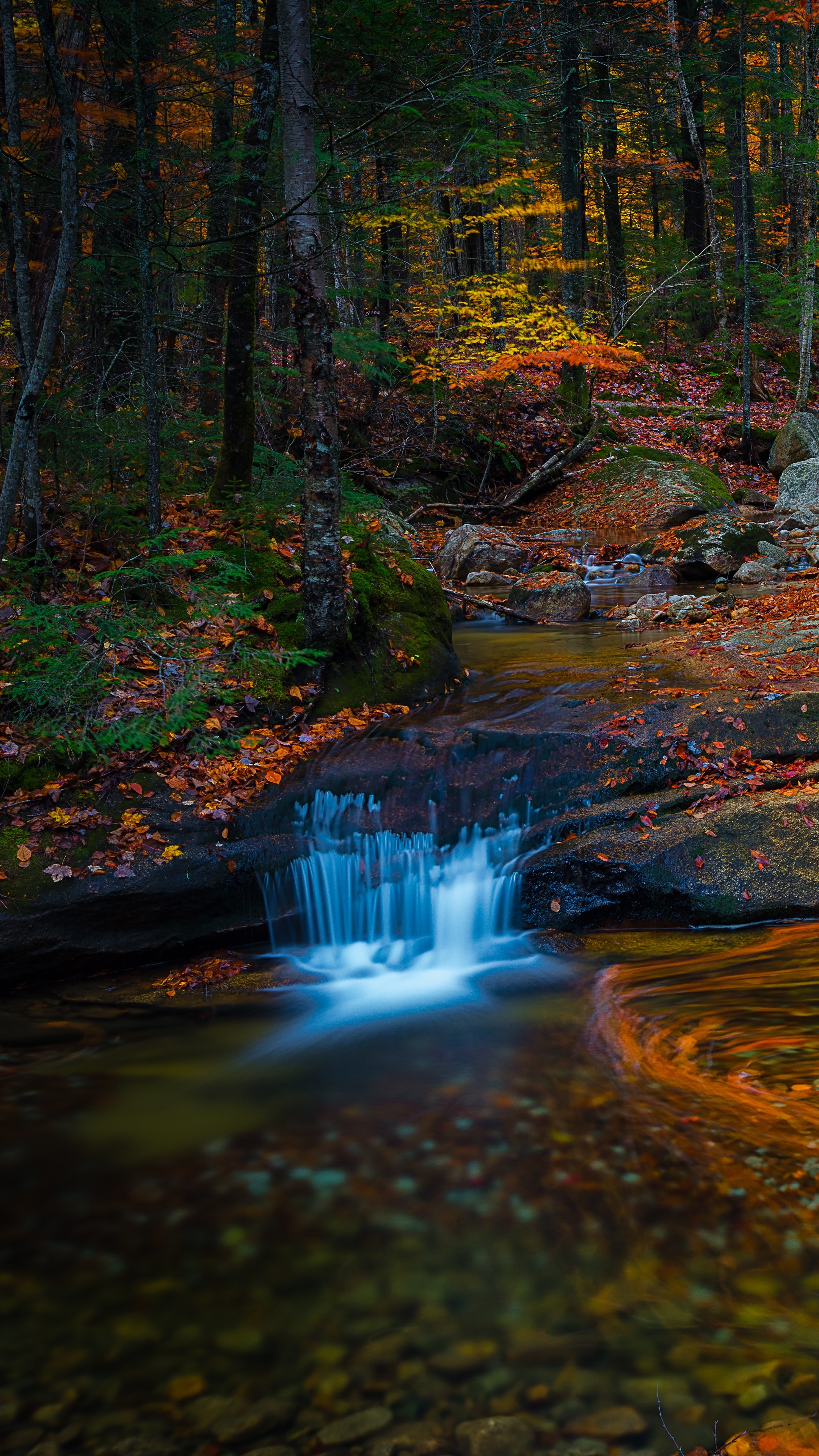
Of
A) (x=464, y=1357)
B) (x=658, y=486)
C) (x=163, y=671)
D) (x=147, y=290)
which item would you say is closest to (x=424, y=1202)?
(x=464, y=1357)

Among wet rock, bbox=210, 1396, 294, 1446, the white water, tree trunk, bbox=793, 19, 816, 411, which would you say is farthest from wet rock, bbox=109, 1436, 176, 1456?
tree trunk, bbox=793, 19, 816, 411

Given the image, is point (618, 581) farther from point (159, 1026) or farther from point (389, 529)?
point (159, 1026)

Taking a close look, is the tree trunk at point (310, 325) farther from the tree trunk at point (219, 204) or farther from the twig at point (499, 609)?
the twig at point (499, 609)

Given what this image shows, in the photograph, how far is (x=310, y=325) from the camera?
6.75 m

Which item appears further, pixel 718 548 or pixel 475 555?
pixel 475 555

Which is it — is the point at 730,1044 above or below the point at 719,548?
below

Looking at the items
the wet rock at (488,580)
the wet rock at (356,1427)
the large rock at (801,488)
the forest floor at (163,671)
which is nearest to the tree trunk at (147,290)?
the forest floor at (163,671)

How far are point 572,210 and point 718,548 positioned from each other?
10.3 meters

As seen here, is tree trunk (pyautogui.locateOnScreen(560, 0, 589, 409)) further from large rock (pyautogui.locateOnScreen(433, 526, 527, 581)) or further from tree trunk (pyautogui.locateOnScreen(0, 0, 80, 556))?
tree trunk (pyautogui.locateOnScreen(0, 0, 80, 556))

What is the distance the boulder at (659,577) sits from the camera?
13.4 meters

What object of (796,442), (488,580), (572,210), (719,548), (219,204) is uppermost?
(572,210)

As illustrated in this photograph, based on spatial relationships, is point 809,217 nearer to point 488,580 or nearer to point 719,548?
point 719,548

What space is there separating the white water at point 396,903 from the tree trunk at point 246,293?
4.55 m

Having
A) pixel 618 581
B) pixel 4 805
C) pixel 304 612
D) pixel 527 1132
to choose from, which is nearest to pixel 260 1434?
pixel 527 1132
